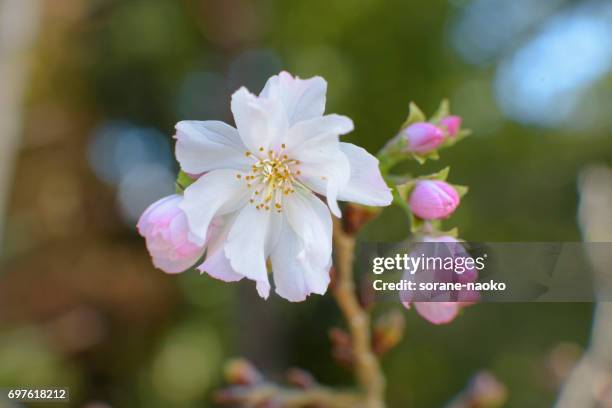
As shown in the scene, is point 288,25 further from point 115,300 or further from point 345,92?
point 115,300

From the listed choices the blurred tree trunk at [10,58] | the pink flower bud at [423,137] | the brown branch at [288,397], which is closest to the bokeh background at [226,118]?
the blurred tree trunk at [10,58]

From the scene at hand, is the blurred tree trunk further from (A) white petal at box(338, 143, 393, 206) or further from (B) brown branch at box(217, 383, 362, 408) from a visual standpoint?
(A) white petal at box(338, 143, 393, 206)

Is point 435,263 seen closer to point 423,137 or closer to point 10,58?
point 423,137

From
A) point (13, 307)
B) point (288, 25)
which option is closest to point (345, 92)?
point (288, 25)

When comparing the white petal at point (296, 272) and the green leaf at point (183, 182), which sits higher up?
the green leaf at point (183, 182)

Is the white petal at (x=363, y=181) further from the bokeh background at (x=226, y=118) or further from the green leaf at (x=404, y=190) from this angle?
the bokeh background at (x=226, y=118)

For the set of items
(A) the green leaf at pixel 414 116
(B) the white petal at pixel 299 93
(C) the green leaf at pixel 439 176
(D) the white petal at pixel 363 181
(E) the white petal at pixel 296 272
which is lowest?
(E) the white petal at pixel 296 272
